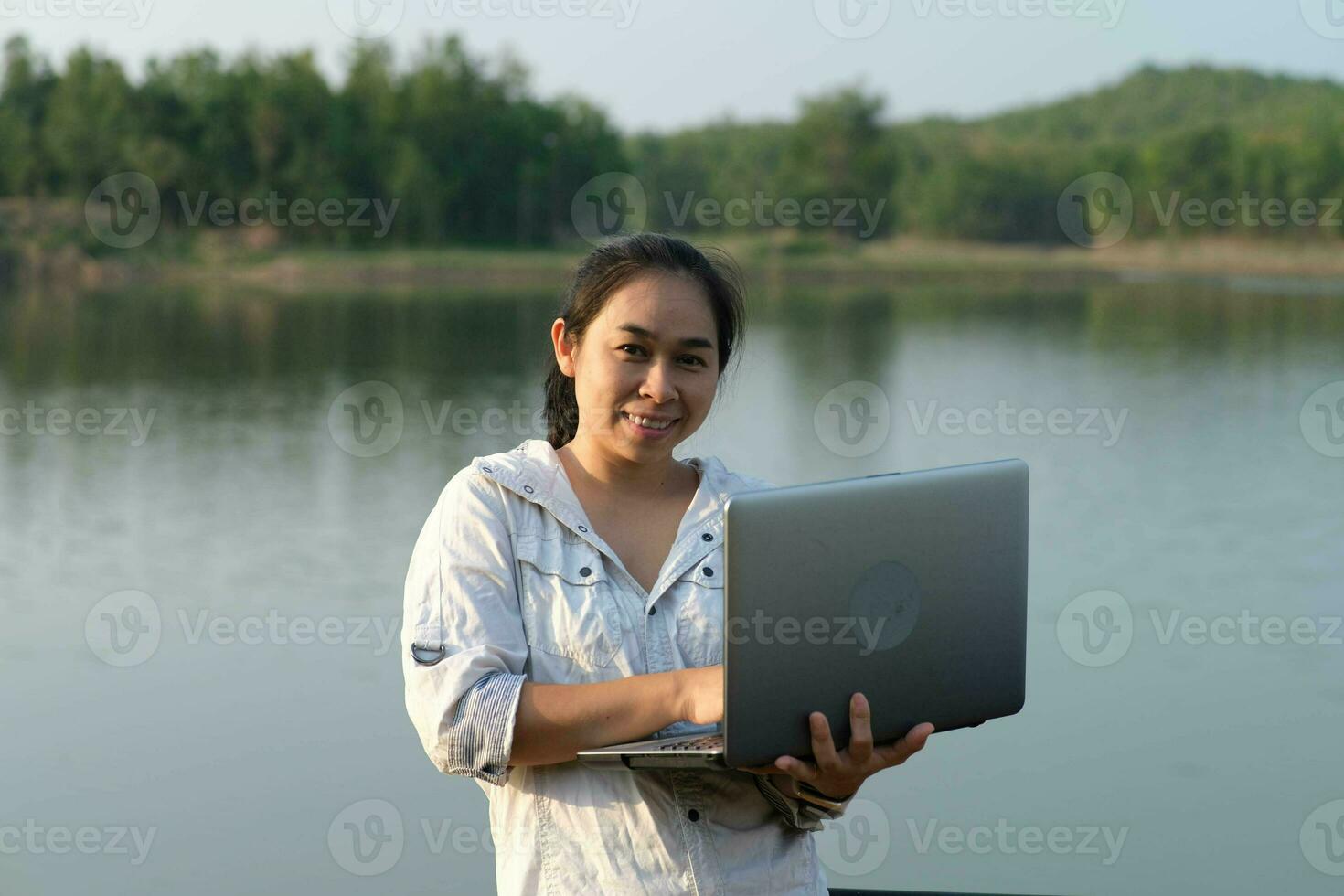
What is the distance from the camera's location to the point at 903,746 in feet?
4.37

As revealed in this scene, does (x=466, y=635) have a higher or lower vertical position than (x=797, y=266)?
lower

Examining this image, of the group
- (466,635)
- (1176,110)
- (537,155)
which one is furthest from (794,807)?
(1176,110)

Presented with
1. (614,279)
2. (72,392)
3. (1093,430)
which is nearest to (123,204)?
(72,392)

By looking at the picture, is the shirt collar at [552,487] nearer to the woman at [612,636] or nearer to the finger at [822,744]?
the woman at [612,636]

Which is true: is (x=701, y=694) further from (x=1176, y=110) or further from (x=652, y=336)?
(x=1176, y=110)

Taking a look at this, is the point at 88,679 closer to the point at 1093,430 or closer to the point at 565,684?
the point at 565,684

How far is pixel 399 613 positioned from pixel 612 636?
4.18 meters

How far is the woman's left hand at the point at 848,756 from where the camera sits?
1282 mm

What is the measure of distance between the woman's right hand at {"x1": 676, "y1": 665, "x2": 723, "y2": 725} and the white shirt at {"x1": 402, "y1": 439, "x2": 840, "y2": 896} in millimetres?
87

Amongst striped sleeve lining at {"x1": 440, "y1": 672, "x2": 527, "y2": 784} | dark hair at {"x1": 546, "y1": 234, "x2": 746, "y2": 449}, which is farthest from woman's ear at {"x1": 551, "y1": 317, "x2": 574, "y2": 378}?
striped sleeve lining at {"x1": 440, "y1": 672, "x2": 527, "y2": 784}

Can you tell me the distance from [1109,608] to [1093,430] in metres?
4.22

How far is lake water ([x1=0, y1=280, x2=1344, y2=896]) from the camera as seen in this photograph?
3.56 meters

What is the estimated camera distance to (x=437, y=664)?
4.35 ft

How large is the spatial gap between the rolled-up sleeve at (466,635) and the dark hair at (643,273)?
0.69 feet
